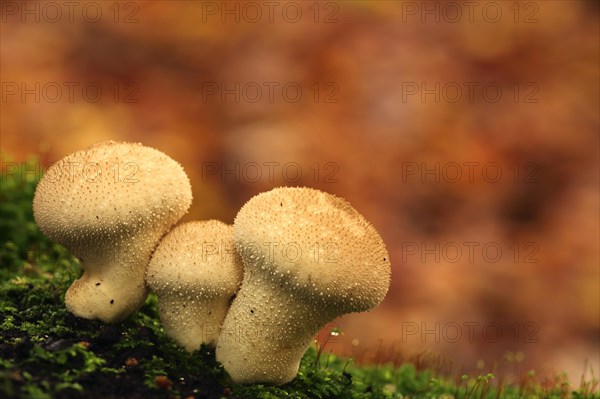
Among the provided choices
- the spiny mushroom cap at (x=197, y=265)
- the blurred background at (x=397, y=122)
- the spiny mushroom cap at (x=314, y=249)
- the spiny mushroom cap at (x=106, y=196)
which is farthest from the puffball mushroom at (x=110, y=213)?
the blurred background at (x=397, y=122)

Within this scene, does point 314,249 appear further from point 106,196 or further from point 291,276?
point 106,196

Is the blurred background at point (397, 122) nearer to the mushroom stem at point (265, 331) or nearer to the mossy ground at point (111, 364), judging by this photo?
the mossy ground at point (111, 364)

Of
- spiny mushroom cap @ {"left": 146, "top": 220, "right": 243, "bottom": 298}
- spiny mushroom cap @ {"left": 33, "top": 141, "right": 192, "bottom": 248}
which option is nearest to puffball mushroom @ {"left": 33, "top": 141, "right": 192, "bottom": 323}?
spiny mushroom cap @ {"left": 33, "top": 141, "right": 192, "bottom": 248}

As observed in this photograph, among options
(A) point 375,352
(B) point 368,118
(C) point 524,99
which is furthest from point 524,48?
(A) point 375,352

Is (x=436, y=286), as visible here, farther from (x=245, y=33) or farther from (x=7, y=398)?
(x=7, y=398)

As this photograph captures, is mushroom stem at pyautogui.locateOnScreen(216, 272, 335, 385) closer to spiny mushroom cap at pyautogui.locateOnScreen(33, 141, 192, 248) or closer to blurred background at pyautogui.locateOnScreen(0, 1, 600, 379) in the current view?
spiny mushroom cap at pyautogui.locateOnScreen(33, 141, 192, 248)

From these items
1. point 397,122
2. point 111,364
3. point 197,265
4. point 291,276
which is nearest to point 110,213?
point 197,265

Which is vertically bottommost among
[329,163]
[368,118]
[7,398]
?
[7,398]
